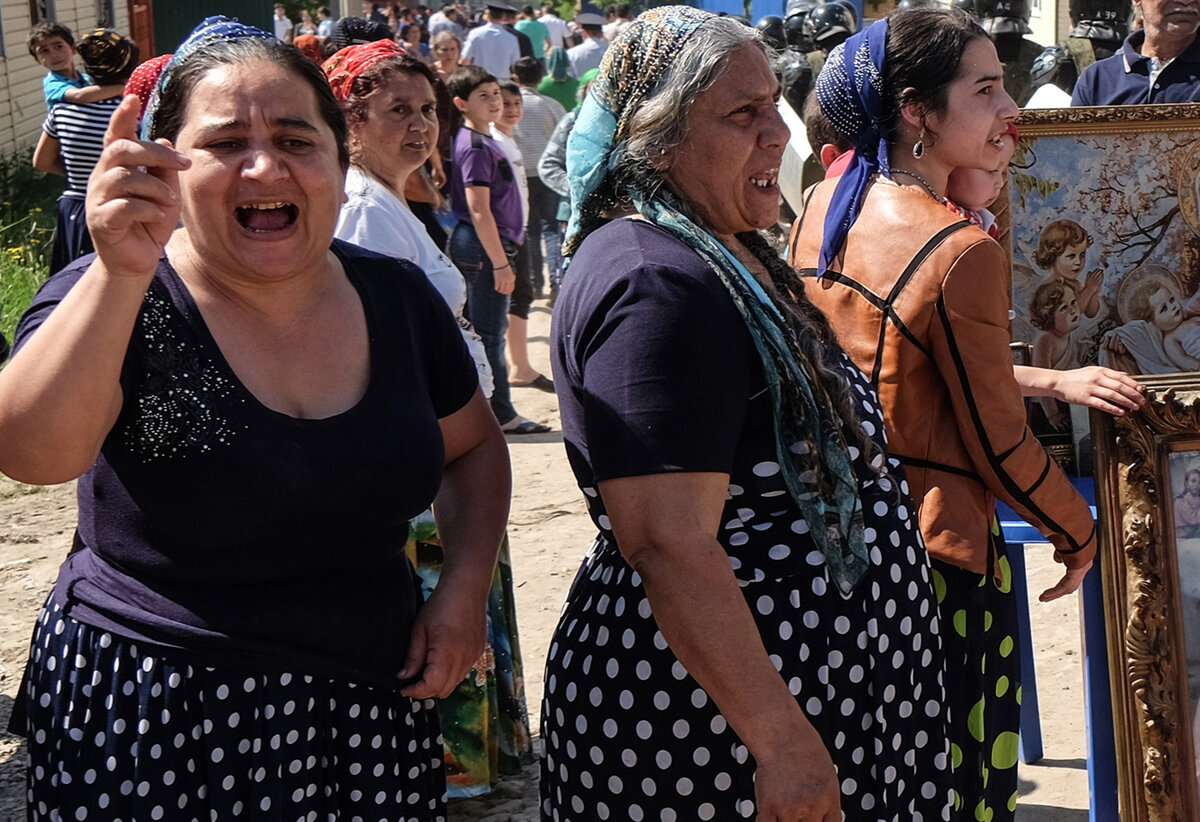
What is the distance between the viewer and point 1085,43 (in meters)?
6.86

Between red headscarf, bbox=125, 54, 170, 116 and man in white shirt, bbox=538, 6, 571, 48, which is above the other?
man in white shirt, bbox=538, 6, 571, 48

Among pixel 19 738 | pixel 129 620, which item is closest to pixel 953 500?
pixel 129 620

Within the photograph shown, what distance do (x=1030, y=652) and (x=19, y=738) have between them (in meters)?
3.02

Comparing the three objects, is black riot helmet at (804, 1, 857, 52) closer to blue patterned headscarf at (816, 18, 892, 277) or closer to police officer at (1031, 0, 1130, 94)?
police officer at (1031, 0, 1130, 94)

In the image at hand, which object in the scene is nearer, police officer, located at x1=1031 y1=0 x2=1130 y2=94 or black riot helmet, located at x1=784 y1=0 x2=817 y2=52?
police officer, located at x1=1031 y1=0 x2=1130 y2=94

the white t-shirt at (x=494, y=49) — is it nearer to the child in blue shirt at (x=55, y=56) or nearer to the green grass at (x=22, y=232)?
the green grass at (x=22, y=232)

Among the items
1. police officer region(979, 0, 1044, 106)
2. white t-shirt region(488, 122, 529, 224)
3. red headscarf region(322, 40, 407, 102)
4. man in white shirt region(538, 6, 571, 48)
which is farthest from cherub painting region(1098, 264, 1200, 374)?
man in white shirt region(538, 6, 571, 48)

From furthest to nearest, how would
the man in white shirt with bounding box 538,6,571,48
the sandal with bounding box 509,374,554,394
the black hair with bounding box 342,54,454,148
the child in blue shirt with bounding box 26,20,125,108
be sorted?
the man in white shirt with bounding box 538,6,571,48, the sandal with bounding box 509,374,554,394, the child in blue shirt with bounding box 26,20,125,108, the black hair with bounding box 342,54,454,148

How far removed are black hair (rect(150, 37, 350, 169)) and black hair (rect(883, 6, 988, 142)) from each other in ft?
3.74

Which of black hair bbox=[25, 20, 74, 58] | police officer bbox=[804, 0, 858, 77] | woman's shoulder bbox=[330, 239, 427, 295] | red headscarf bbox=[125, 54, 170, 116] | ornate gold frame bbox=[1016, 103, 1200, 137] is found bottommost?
woman's shoulder bbox=[330, 239, 427, 295]

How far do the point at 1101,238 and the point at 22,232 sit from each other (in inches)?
384

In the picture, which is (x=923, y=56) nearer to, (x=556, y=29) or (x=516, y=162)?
(x=516, y=162)

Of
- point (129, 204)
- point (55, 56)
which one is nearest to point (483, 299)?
point (55, 56)

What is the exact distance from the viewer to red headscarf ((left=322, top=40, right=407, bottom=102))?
3.38 metres
